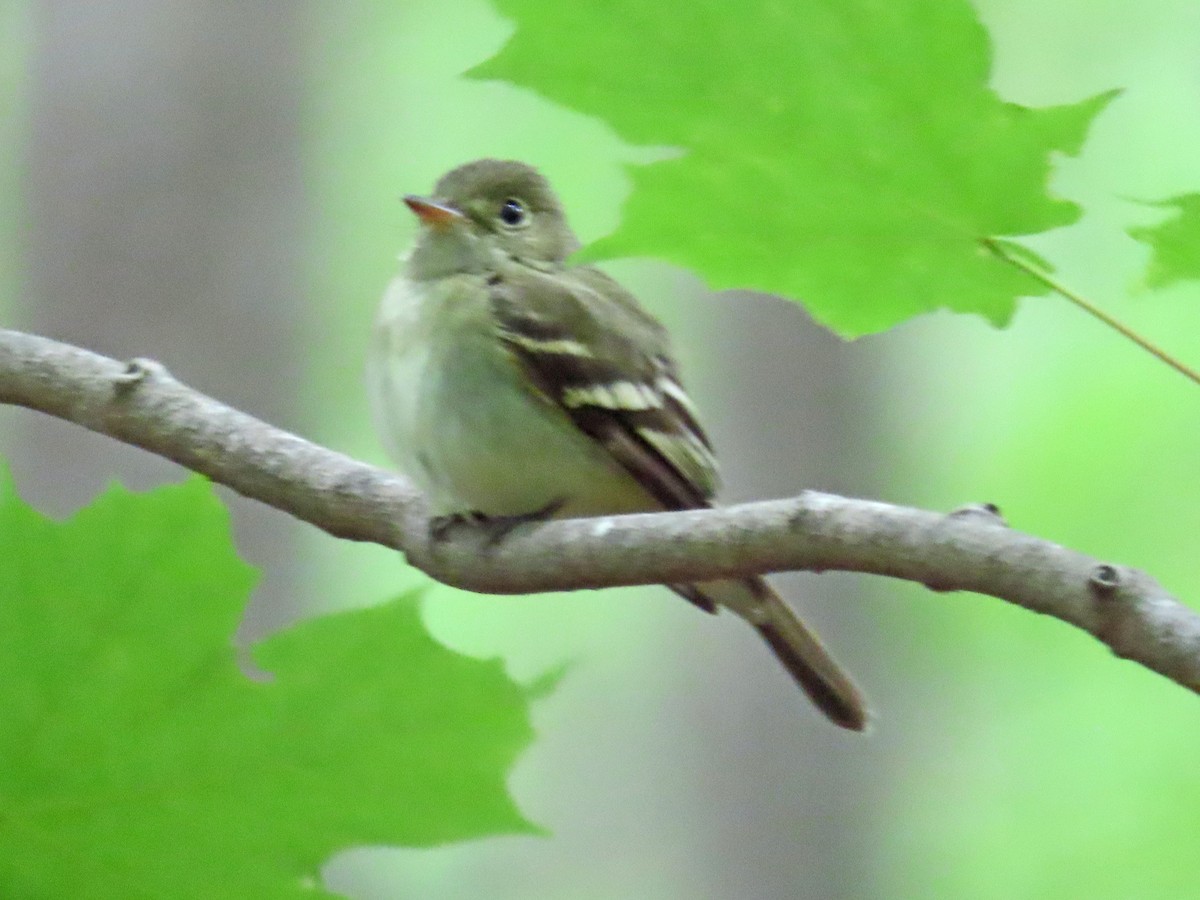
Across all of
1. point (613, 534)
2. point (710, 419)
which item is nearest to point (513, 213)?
point (613, 534)

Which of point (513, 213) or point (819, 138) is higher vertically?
point (513, 213)

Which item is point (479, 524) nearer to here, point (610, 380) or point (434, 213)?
point (610, 380)

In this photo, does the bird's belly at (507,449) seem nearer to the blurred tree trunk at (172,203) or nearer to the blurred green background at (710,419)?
the blurred green background at (710,419)

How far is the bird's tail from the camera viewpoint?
4.80 ft

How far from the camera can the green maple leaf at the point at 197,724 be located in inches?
21.6

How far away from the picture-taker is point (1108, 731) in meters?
4.33

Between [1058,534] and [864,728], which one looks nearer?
[864,728]

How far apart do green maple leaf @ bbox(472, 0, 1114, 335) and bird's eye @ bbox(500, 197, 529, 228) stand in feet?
3.70

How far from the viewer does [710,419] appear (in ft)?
12.8

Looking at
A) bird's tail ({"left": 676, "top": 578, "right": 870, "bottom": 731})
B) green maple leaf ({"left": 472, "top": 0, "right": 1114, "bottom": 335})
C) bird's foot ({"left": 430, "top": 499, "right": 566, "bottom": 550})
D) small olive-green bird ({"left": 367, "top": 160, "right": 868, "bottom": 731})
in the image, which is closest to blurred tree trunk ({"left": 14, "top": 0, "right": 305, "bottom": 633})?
small olive-green bird ({"left": 367, "top": 160, "right": 868, "bottom": 731})

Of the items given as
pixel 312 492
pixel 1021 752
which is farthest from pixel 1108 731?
pixel 312 492

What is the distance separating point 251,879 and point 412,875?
4.06 m

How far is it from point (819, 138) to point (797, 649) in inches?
37.5

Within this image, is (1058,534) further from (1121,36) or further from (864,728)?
(864,728)
